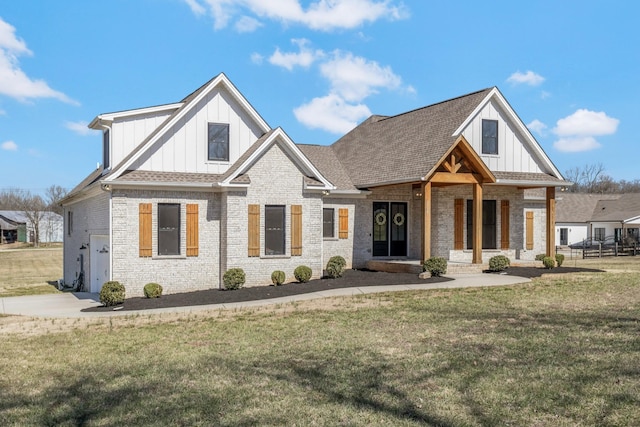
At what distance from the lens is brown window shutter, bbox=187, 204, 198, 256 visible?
1852 centimetres

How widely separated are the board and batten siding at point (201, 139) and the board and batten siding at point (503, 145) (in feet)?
30.3

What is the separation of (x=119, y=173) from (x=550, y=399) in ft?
47.7

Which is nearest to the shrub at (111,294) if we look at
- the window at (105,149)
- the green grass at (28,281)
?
the window at (105,149)

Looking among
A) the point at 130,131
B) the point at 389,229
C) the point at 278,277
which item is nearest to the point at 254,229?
the point at 278,277

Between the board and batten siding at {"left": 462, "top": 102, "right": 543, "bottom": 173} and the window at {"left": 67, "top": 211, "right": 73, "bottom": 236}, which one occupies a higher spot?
the board and batten siding at {"left": 462, "top": 102, "right": 543, "bottom": 173}

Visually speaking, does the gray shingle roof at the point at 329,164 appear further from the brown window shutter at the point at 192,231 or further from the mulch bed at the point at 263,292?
the brown window shutter at the point at 192,231

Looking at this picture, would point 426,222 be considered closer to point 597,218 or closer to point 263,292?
point 263,292

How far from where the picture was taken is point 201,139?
19312 millimetres

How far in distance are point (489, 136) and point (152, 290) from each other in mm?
14956

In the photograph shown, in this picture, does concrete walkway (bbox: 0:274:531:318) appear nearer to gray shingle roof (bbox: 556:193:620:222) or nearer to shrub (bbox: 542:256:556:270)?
shrub (bbox: 542:256:556:270)

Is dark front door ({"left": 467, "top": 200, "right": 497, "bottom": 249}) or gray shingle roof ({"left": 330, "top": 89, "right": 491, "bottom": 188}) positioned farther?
dark front door ({"left": 467, "top": 200, "right": 497, "bottom": 249})

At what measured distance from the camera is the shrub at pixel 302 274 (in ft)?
63.3

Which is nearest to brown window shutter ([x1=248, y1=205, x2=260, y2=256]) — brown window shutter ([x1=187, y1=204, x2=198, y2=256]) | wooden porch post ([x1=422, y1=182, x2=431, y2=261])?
brown window shutter ([x1=187, y1=204, x2=198, y2=256])

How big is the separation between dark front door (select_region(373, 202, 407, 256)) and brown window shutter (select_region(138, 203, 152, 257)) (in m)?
10.0
